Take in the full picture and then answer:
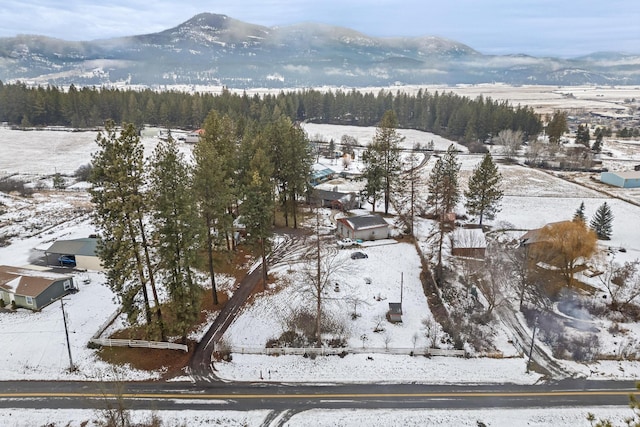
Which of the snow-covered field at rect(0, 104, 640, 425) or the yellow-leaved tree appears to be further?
the yellow-leaved tree

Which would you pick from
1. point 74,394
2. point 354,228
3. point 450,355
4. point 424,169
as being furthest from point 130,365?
point 424,169

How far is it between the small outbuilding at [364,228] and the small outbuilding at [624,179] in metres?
50.2

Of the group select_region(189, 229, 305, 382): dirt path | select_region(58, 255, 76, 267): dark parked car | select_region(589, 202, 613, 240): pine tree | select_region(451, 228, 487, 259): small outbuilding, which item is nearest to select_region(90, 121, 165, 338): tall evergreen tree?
select_region(189, 229, 305, 382): dirt path

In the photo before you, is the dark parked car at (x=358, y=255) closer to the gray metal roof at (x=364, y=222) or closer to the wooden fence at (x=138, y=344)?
the gray metal roof at (x=364, y=222)

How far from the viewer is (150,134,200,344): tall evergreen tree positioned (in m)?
22.5

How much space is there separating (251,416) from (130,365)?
8.75 metres

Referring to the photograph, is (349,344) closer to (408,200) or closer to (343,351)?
(343,351)

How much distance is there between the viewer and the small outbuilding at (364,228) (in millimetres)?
43188

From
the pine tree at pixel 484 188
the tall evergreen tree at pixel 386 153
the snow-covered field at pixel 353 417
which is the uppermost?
the tall evergreen tree at pixel 386 153

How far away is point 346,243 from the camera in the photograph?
1662 inches

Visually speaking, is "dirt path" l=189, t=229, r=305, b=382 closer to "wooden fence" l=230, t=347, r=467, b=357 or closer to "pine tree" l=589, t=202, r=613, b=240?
"wooden fence" l=230, t=347, r=467, b=357

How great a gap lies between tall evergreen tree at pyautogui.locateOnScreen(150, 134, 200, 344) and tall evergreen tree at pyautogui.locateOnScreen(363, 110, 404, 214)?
28.4 m

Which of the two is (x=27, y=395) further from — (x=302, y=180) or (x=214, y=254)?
(x=302, y=180)

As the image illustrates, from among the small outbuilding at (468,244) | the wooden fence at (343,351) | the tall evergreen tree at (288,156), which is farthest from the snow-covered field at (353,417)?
the tall evergreen tree at (288,156)
